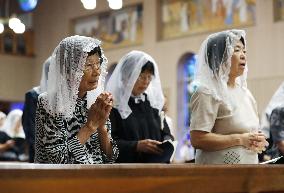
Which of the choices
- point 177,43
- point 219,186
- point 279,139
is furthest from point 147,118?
point 177,43

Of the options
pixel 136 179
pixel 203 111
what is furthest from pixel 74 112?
pixel 136 179

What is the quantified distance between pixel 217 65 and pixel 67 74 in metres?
1.13

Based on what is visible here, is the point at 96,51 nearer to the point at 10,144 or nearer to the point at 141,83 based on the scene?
the point at 141,83

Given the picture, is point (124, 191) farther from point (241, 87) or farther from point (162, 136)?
point (162, 136)

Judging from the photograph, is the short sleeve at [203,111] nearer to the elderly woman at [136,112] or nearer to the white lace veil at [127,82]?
the elderly woman at [136,112]

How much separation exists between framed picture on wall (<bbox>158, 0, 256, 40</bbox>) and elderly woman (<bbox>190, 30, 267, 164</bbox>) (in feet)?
37.3

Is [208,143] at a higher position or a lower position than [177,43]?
lower

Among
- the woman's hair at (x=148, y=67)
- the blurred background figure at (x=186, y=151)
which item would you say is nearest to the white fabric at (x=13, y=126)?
the blurred background figure at (x=186, y=151)

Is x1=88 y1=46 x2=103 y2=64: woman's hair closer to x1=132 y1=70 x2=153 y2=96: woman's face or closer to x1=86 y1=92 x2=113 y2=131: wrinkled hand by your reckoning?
x1=86 y1=92 x2=113 y2=131: wrinkled hand

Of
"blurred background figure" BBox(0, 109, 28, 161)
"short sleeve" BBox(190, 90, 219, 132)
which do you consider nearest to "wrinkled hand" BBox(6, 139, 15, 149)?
"blurred background figure" BBox(0, 109, 28, 161)

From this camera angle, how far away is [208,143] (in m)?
3.55

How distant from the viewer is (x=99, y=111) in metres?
3.13

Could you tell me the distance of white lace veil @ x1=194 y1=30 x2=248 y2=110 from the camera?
373 cm

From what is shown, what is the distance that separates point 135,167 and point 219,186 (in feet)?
1.57
